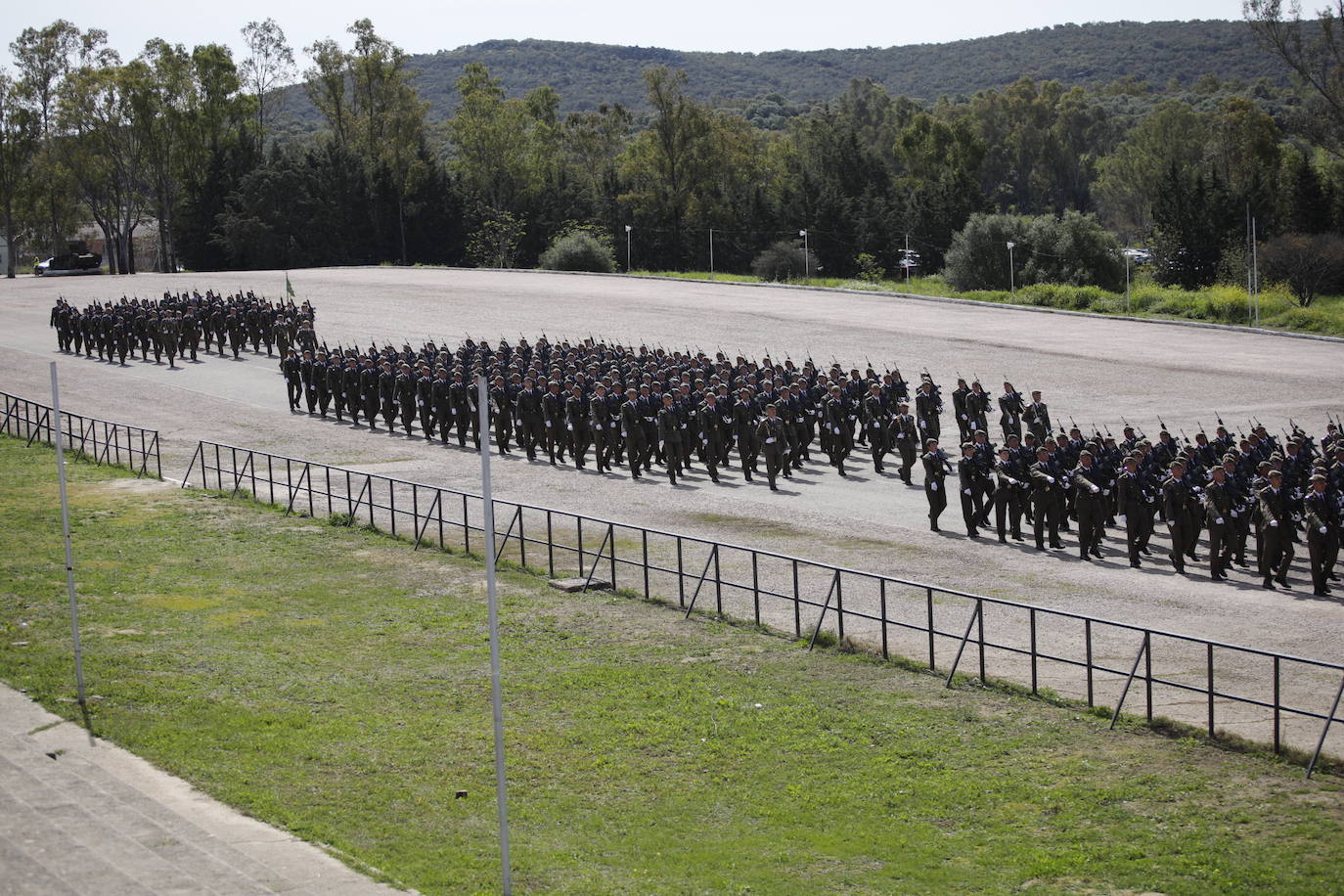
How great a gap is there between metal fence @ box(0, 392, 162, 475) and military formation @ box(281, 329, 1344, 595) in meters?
4.57

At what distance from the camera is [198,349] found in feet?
143

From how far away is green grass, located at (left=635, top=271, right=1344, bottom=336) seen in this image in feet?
136

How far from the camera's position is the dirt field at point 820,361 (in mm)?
17016

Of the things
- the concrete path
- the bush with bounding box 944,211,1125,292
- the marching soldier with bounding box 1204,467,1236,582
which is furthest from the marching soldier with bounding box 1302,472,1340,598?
the bush with bounding box 944,211,1125,292

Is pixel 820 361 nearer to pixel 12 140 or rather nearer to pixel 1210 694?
pixel 1210 694

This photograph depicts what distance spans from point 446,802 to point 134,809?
224cm

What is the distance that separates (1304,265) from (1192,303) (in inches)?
237

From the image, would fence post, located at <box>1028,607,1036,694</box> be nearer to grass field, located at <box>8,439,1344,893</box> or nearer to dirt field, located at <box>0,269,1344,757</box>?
grass field, located at <box>8,439,1344,893</box>

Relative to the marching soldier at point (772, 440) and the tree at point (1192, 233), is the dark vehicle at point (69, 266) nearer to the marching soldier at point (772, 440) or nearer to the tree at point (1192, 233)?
the tree at point (1192, 233)

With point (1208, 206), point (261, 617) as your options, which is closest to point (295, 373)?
point (261, 617)

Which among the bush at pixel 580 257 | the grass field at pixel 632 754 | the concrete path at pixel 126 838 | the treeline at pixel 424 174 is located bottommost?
the grass field at pixel 632 754

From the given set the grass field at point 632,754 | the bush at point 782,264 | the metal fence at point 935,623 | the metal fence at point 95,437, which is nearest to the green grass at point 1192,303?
the bush at point 782,264

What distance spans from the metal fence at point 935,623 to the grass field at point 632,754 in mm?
557

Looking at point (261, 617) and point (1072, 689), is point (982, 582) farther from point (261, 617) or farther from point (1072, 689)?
point (261, 617)
